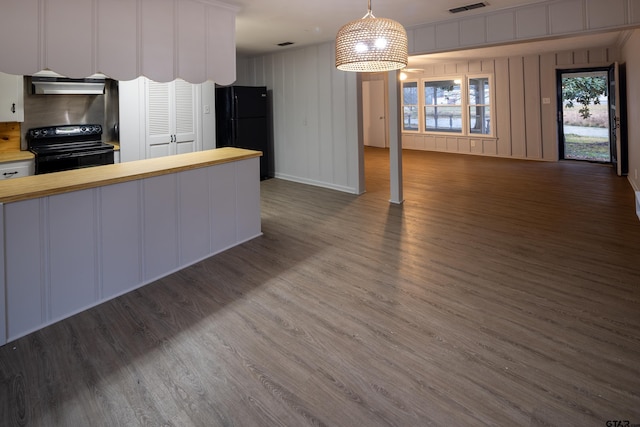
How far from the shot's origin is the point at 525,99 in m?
9.11

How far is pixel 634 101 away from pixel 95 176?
6909 millimetres

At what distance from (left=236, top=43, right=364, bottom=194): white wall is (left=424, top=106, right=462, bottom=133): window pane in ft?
18.4

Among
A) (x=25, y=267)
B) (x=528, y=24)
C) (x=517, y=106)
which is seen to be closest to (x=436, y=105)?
(x=517, y=106)

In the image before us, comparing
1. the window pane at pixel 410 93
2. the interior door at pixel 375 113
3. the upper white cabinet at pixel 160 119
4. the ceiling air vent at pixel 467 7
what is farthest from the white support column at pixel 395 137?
the interior door at pixel 375 113

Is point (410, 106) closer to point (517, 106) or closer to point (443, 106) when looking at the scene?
point (443, 106)

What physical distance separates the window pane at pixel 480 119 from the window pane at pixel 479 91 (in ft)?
0.54

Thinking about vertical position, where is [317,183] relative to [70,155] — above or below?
below

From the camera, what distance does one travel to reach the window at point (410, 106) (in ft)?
37.9

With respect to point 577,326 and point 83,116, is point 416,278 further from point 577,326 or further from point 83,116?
point 83,116

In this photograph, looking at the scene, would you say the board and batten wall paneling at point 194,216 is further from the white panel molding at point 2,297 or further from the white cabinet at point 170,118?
the white cabinet at point 170,118

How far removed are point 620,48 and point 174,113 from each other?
8.32 metres

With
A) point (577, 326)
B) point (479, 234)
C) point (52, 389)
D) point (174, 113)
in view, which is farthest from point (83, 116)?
point (577, 326)

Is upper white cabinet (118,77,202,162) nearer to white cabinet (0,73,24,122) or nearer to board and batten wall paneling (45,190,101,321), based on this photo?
white cabinet (0,73,24,122)

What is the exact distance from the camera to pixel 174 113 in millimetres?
5750
